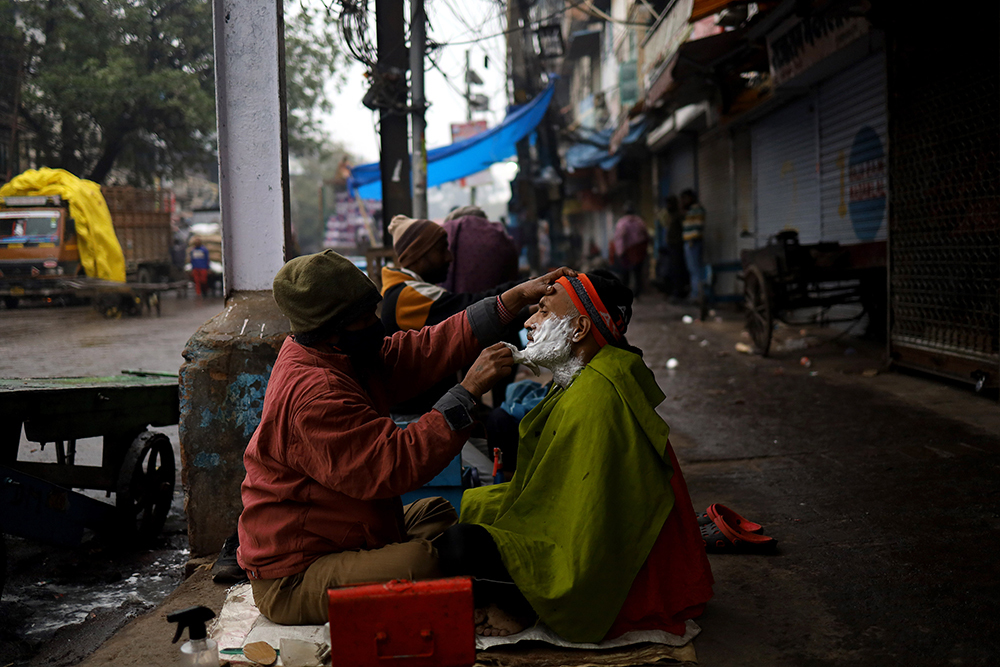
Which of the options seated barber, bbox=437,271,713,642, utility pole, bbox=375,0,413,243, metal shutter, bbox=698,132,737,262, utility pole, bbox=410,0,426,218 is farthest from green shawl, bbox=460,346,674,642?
metal shutter, bbox=698,132,737,262

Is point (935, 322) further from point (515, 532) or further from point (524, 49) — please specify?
point (524, 49)

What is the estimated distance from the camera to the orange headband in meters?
2.62

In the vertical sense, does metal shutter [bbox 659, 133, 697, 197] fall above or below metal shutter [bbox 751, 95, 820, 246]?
above

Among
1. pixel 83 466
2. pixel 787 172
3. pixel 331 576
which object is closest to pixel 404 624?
pixel 331 576

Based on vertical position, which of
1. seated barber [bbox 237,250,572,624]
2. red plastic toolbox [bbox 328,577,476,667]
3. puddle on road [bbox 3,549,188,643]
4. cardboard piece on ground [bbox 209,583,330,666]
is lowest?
puddle on road [bbox 3,549,188,643]

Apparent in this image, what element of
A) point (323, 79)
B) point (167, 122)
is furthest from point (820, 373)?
point (323, 79)

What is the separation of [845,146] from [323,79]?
879 inches

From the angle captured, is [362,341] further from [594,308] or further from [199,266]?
[199,266]

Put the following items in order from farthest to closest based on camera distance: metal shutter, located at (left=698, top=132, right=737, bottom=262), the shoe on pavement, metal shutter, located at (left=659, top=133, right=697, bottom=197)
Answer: metal shutter, located at (left=659, top=133, right=697, bottom=197) → metal shutter, located at (left=698, top=132, right=737, bottom=262) → the shoe on pavement

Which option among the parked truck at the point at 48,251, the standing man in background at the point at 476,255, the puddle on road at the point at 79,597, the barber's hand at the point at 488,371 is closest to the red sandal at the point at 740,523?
the barber's hand at the point at 488,371

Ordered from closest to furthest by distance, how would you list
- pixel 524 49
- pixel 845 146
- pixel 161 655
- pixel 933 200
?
pixel 161 655 < pixel 933 200 < pixel 845 146 < pixel 524 49

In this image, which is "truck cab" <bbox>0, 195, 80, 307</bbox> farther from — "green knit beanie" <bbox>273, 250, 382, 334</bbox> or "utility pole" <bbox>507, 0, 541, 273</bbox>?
"green knit beanie" <bbox>273, 250, 382, 334</bbox>

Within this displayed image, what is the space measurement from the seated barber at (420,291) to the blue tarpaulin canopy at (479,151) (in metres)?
9.78

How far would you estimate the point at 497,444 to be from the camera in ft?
13.2
